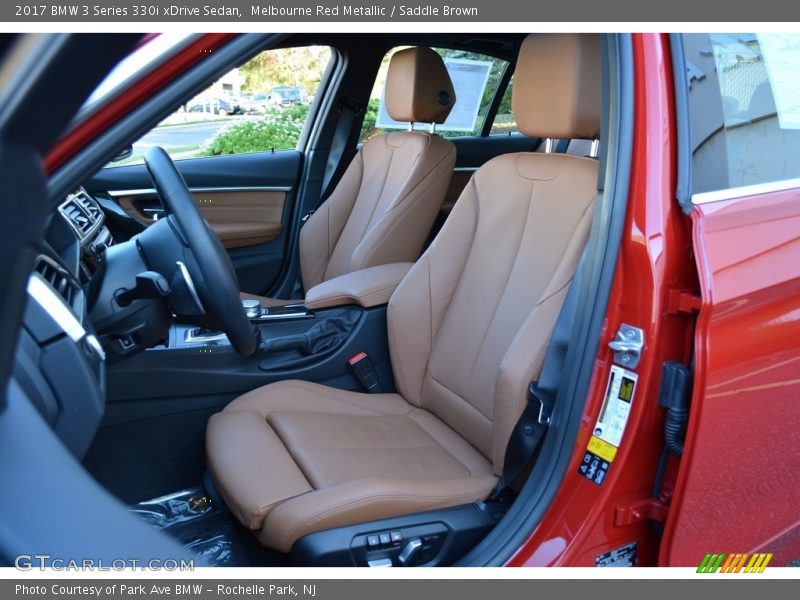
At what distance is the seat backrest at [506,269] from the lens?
170 cm

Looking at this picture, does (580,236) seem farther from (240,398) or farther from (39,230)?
(39,230)

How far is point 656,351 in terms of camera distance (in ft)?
4.40

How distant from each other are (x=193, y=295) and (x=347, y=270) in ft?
Answer: 5.26

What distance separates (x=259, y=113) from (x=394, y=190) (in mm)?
860

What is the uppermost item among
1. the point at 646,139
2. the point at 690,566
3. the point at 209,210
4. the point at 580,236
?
the point at 646,139

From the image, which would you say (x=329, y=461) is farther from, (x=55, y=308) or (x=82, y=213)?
(x=82, y=213)

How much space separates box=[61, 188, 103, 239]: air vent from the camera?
2425mm

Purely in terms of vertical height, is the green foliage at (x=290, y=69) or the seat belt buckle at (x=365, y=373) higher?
the green foliage at (x=290, y=69)

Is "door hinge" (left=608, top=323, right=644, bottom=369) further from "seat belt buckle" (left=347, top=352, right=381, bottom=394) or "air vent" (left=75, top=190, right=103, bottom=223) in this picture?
"air vent" (left=75, top=190, right=103, bottom=223)

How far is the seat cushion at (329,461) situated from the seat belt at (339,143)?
5.83ft

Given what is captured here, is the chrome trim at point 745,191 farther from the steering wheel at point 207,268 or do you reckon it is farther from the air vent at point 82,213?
the air vent at point 82,213

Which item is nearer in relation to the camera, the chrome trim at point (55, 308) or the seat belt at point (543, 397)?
the chrome trim at point (55, 308)

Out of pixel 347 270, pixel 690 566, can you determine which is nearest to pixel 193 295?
pixel 690 566

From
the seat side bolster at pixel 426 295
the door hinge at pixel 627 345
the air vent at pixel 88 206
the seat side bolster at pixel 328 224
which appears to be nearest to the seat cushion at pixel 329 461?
the seat side bolster at pixel 426 295
